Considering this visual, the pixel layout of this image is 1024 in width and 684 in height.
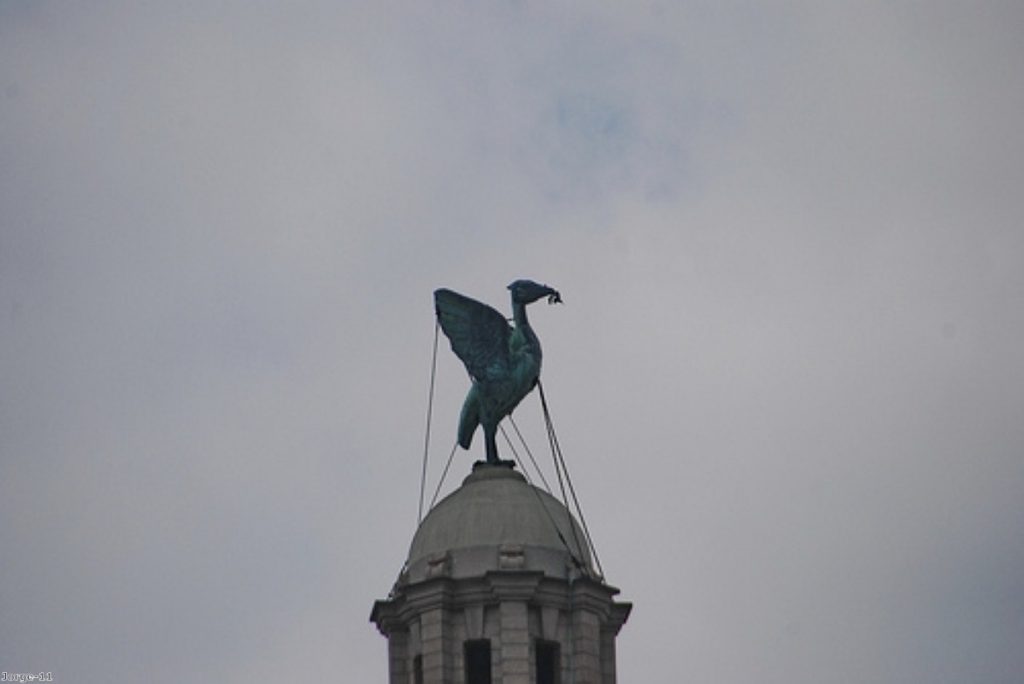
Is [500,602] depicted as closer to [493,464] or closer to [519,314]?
[493,464]

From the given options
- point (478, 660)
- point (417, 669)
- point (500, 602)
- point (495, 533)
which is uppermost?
point (495, 533)

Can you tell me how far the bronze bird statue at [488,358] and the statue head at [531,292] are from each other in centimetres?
110

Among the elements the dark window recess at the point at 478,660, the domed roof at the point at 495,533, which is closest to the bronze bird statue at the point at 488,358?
the domed roof at the point at 495,533

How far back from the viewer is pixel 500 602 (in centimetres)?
11181

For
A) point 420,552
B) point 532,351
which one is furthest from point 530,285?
point 420,552

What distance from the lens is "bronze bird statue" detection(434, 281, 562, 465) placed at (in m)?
117

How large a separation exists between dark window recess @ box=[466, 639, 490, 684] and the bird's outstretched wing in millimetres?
9865

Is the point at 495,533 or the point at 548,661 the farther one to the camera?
the point at 495,533

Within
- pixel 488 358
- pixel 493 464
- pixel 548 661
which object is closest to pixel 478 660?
pixel 548 661

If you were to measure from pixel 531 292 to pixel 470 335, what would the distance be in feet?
8.62

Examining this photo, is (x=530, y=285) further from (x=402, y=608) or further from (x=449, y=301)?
(x=402, y=608)

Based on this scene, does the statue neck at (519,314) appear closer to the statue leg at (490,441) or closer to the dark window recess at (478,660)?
the statue leg at (490,441)

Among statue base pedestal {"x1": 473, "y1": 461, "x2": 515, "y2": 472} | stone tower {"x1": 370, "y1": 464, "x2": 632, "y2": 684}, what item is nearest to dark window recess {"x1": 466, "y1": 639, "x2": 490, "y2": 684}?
stone tower {"x1": 370, "y1": 464, "x2": 632, "y2": 684}

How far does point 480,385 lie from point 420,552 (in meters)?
6.40
